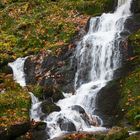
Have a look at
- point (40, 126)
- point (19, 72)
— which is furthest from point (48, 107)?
point (19, 72)

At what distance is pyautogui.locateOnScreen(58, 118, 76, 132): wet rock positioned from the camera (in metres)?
16.6

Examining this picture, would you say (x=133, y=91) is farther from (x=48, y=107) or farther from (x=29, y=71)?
(x=29, y=71)

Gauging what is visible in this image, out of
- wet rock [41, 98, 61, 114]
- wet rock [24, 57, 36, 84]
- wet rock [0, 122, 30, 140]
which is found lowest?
wet rock [0, 122, 30, 140]

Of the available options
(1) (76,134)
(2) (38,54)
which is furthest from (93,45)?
(1) (76,134)

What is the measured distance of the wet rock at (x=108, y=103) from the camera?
17.3 meters

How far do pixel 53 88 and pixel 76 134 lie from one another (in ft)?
15.1

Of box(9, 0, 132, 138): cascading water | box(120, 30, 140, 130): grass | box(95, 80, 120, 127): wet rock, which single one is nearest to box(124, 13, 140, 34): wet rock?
box(9, 0, 132, 138): cascading water

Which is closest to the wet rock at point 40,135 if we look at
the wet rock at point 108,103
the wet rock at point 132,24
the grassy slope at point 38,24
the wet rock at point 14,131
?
the wet rock at point 14,131

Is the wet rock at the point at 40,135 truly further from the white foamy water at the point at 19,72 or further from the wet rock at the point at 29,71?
the wet rock at the point at 29,71

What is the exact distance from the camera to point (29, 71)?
77.2 feet

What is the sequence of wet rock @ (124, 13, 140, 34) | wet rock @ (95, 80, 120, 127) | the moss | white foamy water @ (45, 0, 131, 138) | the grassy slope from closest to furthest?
1. the moss
2. white foamy water @ (45, 0, 131, 138)
3. wet rock @ (95, 80, 120, 127)
4. wet rock @ (124, 13, 140, 34)
5. the grassy slope

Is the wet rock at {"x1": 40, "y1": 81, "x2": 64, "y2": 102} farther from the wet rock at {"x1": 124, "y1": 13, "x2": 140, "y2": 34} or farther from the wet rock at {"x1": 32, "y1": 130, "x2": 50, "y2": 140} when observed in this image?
the wet rock at {"x1": 124, "y1": 13, "x2": 140, "y2": 34}

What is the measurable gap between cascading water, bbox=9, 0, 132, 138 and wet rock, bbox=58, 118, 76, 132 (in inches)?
1.5

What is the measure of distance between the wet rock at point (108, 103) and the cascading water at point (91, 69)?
0.25 metres
